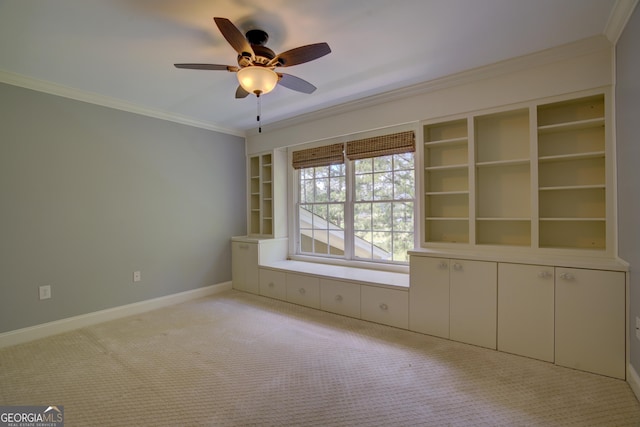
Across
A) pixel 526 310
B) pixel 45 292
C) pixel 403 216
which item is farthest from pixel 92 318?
pixel 526 310

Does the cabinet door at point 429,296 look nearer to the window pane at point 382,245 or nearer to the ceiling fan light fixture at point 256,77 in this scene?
the window pane at point 382,245

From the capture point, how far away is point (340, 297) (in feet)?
10.9

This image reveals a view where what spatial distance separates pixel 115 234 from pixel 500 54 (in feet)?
13.8

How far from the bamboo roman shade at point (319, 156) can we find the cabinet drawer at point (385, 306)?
5.70ft

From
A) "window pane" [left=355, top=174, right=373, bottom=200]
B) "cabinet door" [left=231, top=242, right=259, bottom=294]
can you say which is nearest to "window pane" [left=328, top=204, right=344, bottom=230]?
"window pane" [left=355, top=174, right=373, bottom=200]

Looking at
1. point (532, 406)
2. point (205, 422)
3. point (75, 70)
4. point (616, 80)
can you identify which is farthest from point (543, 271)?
point (75, 70)

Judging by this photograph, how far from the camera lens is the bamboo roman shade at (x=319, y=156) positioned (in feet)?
12.9

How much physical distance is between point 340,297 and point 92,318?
104 inches

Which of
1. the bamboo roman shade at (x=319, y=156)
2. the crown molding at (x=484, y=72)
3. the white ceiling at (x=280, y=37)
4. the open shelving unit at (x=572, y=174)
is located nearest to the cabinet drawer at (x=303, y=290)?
the bamboo roman shade at (x=319, y=156)

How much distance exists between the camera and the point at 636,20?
1742 mm

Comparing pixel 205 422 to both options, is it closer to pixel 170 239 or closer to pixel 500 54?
pixel 170 239

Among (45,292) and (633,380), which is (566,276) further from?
(45,292)

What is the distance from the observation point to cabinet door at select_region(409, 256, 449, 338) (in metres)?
2.70
